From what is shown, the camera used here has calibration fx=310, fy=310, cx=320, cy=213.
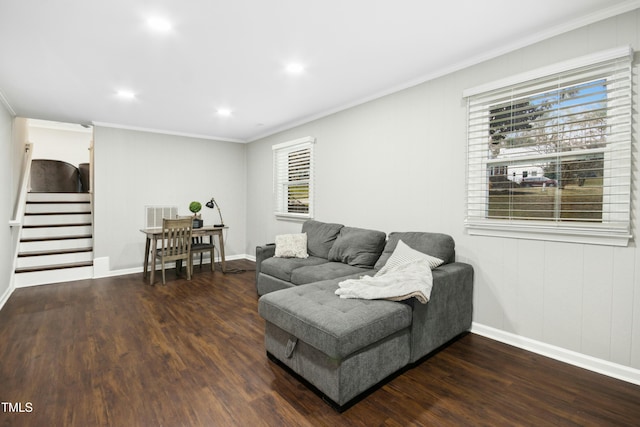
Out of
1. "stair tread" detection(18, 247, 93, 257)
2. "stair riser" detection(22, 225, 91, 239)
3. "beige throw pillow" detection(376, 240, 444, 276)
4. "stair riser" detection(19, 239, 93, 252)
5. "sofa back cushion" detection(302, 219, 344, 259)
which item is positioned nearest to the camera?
"beige throw pillow" detection(376, 240, 444, 276)

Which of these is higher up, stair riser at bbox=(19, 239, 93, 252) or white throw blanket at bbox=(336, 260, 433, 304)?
white throw blanket at bbox=(336, 260, 433, 304)

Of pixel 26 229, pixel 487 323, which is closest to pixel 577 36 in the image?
pixel 487 323

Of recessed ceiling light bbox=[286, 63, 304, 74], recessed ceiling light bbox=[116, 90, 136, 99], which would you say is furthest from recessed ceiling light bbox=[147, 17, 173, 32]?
recessed ceiling light bbox=[116, 90, 136, 99]

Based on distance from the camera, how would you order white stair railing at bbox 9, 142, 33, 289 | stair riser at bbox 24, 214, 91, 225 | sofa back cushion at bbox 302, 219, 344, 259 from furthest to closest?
stair riser at bbox 24, 214, 91, 225 < white stair railing at bbox 9, 142, 33, 289 < sofa back cushion at bbox 302, 219, 344, 259

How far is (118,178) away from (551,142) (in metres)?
5.76

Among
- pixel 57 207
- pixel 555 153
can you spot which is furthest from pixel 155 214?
pixel 555 153

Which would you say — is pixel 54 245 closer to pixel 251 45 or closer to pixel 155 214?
pixel 155 214

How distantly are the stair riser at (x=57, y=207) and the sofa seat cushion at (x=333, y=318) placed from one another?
5.32 m

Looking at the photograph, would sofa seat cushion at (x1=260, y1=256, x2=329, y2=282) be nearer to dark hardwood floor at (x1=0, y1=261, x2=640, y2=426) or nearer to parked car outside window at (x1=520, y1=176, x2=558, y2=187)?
dark hardwood floor at (x1=0, y1=261, x2=640, y2=426)

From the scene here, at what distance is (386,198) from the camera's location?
11.7 ft

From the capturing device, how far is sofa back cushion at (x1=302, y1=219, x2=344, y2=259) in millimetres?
3896

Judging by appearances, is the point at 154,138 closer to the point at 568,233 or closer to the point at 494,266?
the point at 494,266

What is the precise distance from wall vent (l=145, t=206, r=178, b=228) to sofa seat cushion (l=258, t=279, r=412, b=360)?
409 centimetres

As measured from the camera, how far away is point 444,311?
2441 millimetres
